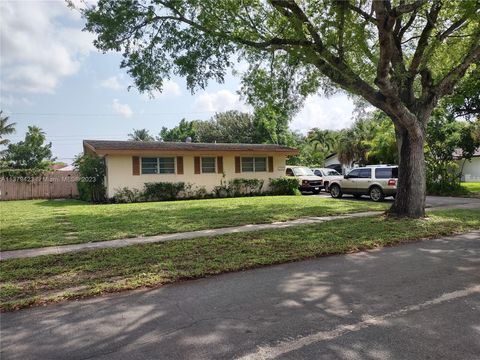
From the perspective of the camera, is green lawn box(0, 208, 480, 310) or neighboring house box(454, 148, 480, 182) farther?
neighboring house box(454, 148, 480, 182)

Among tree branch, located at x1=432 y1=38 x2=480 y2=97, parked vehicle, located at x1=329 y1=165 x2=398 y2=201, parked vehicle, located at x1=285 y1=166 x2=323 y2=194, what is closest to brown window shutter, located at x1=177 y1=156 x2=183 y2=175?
parked vehicle, located at x1=285 y1=166 x2=323 y2=194

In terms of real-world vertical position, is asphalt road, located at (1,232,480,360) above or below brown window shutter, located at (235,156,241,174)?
below

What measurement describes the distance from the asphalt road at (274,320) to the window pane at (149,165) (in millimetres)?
16596

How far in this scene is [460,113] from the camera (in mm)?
25531

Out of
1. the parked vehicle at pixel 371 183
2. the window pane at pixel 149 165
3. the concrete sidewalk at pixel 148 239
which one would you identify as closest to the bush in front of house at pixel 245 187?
the window pane at pixel 149 165

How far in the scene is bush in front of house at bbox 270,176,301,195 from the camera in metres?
24.6

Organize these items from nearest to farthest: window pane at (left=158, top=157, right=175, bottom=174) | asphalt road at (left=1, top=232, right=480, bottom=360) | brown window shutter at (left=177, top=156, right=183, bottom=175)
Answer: asphalt road at (left=1, top=232, right=480, bottom=360) < window pane at (left=158, top=157, right=175, bottom=174) < brown window shutter at (left=177, top=156, right=183, bottom=175)

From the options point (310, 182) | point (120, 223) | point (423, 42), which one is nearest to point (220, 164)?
point (310, 182)

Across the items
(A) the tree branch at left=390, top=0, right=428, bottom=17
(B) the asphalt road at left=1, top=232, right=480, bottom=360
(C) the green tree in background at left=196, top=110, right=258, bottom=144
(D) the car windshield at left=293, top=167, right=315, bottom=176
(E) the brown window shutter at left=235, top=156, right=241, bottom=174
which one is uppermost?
(C) the green tree in background at left=196, top=110, right=258, bottom=144

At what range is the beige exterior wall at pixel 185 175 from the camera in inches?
816

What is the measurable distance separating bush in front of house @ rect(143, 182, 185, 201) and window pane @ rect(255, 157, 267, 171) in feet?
16.8

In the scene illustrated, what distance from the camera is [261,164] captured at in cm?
2492

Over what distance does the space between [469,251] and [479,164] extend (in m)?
34.4

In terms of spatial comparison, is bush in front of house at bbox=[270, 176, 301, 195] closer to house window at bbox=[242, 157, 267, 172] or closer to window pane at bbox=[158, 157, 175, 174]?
house window at bbox=[242, 157, 267, 172]
